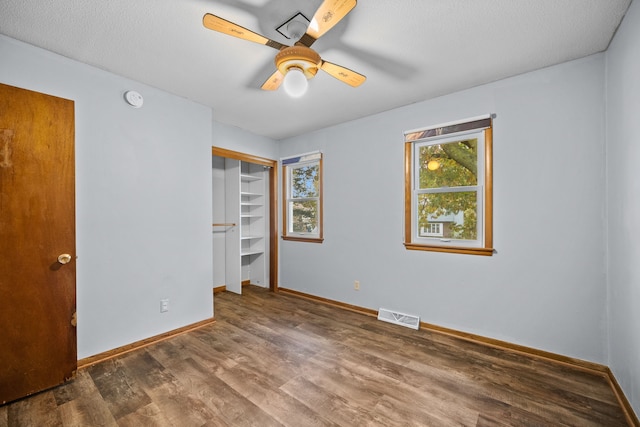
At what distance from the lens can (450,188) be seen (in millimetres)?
2836

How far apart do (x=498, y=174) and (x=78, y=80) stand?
3.82 meters

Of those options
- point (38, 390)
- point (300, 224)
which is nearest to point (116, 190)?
point (38, 390)

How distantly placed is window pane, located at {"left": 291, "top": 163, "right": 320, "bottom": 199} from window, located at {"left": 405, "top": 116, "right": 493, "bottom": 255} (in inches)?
57.8

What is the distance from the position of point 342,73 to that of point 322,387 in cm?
229

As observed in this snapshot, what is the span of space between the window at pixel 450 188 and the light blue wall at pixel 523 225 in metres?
0.09

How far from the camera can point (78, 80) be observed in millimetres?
2227

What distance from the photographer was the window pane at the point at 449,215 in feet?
9.02

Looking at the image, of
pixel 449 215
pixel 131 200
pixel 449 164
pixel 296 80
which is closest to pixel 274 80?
pixel 296 80

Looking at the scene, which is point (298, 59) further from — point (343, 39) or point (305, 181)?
point (305, 181)

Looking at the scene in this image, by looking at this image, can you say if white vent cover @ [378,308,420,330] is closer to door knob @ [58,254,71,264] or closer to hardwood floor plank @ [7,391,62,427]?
hardwood floor plank @ [7,391,62,427]

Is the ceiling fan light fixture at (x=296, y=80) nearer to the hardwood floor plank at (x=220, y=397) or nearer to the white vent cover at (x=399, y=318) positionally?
the hardwood floor plank at (x=220, y=397)

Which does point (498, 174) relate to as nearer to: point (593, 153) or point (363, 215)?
point (593, 153)

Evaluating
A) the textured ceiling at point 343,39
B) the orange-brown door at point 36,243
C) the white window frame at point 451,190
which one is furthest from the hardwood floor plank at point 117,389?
the white window frame at point 451,190

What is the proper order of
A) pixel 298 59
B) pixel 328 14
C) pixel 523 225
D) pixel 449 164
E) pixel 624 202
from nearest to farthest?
pixel 328 14 → pixel 298 59 → pixel 624 202 → pixel 523 225 → pixel 449 164
